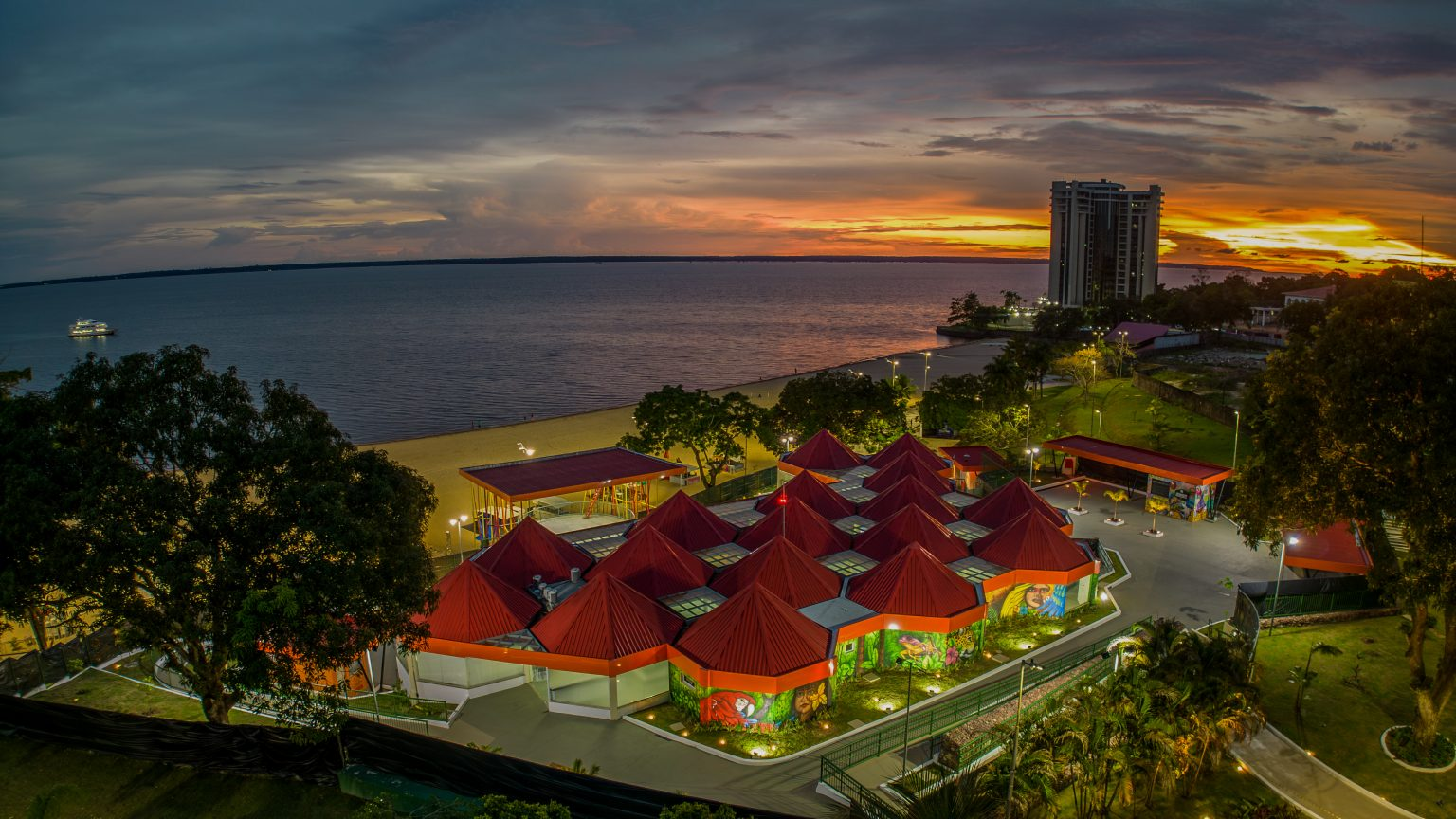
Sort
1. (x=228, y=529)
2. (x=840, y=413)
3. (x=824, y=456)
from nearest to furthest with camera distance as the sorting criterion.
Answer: (x=228, y=529)
(x=824, y=456)
(x=840, y=413)

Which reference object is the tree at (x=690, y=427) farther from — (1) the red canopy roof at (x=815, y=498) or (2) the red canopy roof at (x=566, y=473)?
(1) the red canopy roof at (x=815, y=498)

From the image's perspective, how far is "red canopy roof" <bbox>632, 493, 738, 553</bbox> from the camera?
28359 mm

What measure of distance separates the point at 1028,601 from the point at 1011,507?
4.64 meters

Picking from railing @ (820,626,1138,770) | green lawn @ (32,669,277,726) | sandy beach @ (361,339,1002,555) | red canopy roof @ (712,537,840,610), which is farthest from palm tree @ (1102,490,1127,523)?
green lawn @ (32,669,277,726)

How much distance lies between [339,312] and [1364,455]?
201m

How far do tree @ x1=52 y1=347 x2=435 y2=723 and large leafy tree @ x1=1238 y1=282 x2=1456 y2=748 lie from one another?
745 inches

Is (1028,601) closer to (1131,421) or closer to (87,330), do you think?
(1131,421)

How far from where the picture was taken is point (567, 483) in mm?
34219

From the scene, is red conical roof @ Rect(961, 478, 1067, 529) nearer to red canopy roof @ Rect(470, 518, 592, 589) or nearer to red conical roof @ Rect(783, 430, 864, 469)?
red conical roof @ Rect(783, 430, 864, 469)

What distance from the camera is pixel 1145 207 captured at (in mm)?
167375

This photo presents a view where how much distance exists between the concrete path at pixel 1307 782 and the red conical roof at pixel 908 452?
19.8 metres

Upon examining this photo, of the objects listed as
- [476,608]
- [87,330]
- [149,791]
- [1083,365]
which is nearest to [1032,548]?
[476,608]

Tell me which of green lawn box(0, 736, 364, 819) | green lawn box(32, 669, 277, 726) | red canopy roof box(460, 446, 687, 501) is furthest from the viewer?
red canopy roof box(460, 446, 687, 501)

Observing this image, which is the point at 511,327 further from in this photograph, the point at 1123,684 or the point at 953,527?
the point at 1123,684
